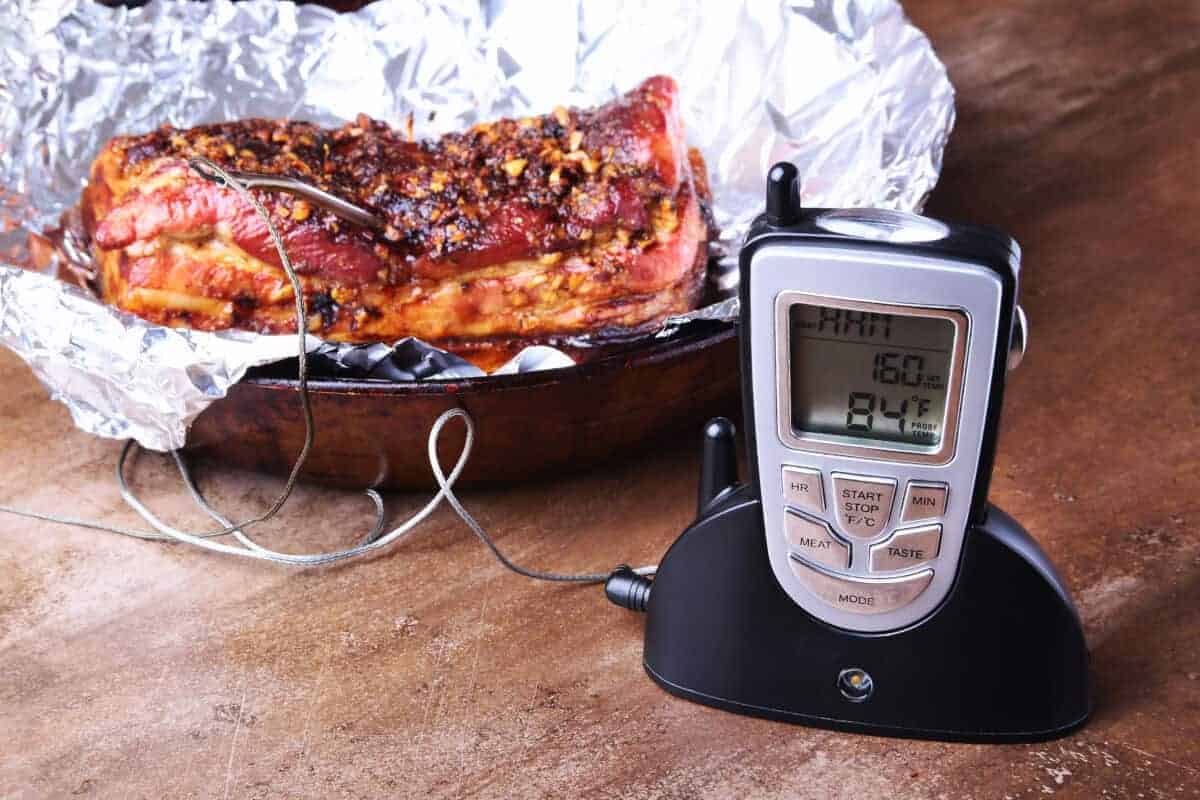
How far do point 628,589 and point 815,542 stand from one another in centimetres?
20

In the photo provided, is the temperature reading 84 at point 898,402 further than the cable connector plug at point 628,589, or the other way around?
the cable connector plug at point 628,589

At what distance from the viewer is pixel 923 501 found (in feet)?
2.94

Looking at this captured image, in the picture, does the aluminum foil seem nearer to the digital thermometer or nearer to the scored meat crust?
the scored meat crust

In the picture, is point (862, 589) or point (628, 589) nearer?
point (862, 589)

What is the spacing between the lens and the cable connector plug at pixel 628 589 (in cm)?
107

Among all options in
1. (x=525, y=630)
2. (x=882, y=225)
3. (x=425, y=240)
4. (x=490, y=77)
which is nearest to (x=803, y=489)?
(x=882, y=225)

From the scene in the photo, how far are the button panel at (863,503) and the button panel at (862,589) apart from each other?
4cm

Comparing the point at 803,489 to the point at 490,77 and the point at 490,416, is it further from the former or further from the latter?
the point at 490,77

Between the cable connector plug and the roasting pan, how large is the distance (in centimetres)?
17

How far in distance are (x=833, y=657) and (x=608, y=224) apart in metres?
0.56

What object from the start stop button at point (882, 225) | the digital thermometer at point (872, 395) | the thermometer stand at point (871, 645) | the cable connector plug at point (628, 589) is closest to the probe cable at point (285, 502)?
the cable connector plug at point (628, 589)

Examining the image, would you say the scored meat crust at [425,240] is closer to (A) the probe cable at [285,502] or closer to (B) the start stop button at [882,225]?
(A) the probe cable at [285,502]

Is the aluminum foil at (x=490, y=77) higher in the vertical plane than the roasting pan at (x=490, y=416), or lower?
higher

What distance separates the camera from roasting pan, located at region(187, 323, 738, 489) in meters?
1.14
